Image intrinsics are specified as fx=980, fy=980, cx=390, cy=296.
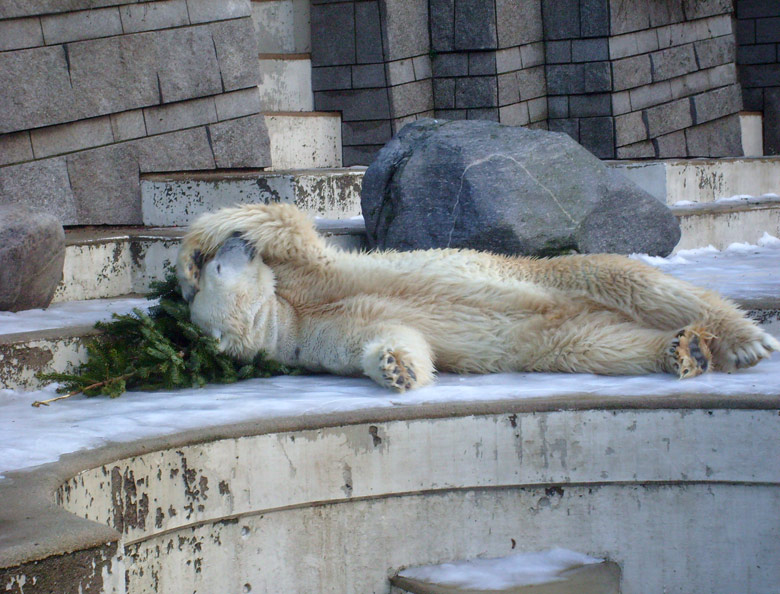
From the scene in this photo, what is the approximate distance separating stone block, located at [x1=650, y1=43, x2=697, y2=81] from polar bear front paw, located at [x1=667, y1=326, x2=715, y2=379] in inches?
Result: 242

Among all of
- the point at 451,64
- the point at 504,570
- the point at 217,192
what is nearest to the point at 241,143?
the point at 217,192

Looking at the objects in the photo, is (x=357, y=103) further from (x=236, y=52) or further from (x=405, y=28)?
(x=236, y=52)

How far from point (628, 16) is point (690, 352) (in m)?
6.02

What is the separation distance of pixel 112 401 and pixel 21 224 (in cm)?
128

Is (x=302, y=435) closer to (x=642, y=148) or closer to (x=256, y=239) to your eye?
(x=256, y=239)

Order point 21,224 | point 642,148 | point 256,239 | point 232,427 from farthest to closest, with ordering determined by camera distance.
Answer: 1. point 642,148
2. point 21,224
3. point 256,239
4. point 232,427

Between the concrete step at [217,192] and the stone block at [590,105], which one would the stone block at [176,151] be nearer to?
the concrete step at [217,192]

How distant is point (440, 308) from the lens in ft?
11.2

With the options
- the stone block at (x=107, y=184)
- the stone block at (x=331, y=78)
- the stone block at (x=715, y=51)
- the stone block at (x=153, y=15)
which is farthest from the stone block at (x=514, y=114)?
the stone block at (x=107, y=184)

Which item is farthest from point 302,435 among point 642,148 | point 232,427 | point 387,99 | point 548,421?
point 642,148

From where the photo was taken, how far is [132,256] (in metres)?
5.06

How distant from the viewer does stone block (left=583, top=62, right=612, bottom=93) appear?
27.4 feet

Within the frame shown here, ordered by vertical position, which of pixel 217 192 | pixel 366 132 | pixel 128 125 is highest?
pixel 366 132

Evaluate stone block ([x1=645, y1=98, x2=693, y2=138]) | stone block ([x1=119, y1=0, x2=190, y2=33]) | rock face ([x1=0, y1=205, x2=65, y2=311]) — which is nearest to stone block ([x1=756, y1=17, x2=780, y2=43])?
stone block ([x1=645, y1=98, x2=693, y2=138])
